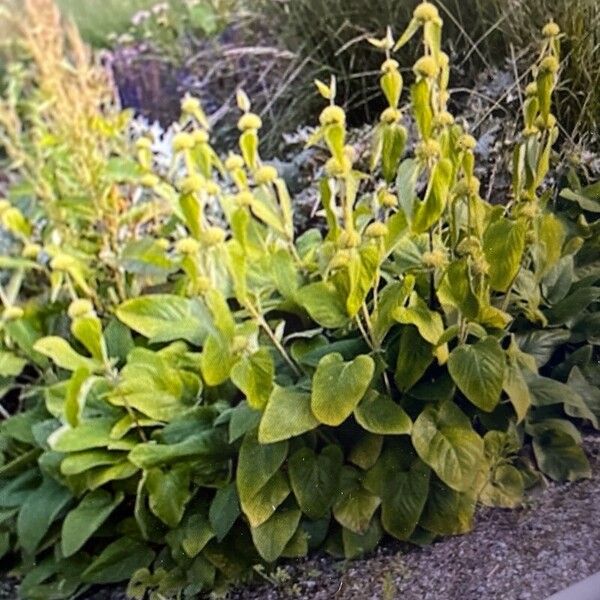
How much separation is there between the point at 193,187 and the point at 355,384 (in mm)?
251

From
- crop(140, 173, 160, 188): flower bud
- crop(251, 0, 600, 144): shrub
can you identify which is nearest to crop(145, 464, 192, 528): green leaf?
crop(140, 173, 160, 188): flower bud

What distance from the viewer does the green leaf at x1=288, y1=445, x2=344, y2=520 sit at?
0.93 metres

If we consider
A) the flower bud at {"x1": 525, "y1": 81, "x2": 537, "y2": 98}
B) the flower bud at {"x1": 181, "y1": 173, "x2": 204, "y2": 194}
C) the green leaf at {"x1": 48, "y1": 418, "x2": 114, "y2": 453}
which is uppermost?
the flower bud at {"x1": 181, "y1": 173, "x2": 204, "y2": 194}

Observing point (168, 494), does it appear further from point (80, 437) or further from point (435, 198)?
point (435, 198)

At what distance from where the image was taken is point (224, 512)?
942mm

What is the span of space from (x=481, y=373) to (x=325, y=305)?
0.60 ft

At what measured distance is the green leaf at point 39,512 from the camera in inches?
38.9

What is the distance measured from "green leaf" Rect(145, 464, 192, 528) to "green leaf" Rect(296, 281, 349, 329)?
0.23 meters

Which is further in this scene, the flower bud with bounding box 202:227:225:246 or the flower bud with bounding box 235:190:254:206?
the flower bud with bounding box 235:190:254:206

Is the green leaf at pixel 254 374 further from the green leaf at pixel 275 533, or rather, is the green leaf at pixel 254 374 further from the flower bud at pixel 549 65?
the flower bud at pixel 549 65

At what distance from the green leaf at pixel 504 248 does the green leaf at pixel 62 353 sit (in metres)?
0.42

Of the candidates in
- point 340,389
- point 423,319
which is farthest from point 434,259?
point 340,389

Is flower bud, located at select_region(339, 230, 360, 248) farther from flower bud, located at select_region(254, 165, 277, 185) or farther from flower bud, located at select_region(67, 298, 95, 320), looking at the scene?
flower bud, located at select_region(67, 298, 95, 320)

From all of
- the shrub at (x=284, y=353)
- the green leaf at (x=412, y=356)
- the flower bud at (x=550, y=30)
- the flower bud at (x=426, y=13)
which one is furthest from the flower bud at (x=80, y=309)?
the flower bud at (x=550, y=30)
